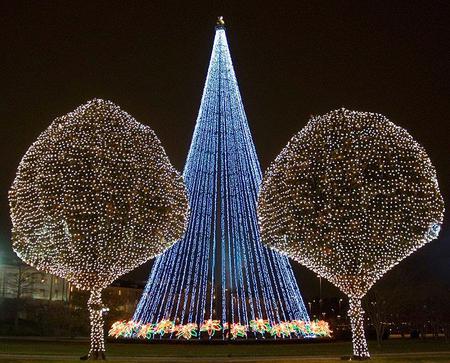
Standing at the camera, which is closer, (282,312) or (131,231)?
(131,231)

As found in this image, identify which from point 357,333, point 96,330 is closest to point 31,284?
point 96,330

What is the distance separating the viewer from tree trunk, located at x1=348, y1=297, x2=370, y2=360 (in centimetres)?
2105

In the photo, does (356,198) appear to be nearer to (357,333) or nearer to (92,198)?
(357,333)

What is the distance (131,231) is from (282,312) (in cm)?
1215

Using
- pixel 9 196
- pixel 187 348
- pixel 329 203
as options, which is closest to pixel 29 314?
pixel 187 348

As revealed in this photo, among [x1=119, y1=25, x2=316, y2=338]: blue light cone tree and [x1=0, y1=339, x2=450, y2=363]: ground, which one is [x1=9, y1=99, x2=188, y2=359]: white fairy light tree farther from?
[x1=119, y1=25, x2=316, y2=338]: blue light cone tree

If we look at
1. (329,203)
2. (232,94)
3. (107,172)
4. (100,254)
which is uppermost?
(232,94)

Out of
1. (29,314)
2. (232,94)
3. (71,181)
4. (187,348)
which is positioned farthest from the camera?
(29,314)

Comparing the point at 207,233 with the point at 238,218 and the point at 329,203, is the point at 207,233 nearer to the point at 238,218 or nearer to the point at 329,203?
the point at 238,218

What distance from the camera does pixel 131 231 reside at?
20.4 meters

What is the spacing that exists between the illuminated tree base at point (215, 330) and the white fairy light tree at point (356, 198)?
9424mm

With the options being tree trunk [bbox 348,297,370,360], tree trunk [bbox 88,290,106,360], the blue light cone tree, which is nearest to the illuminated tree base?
the blue light cone tree

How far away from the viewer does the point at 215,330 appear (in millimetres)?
31094

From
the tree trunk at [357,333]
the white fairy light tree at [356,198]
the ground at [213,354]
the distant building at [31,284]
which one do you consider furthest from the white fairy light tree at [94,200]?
the distant building at [31,284]
